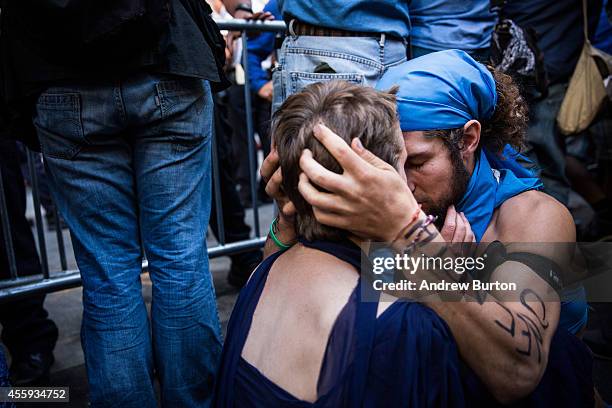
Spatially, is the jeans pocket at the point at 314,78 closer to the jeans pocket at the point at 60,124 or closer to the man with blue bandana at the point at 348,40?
the man with blue bandana at the point at 348,40

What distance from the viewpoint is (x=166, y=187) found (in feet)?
6.77

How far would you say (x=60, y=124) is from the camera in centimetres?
194

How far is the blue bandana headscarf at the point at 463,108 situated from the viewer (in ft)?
6.16

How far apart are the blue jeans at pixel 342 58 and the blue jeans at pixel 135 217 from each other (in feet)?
1.71

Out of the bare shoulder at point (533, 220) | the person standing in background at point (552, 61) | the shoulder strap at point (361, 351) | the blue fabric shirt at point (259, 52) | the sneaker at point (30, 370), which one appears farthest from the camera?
the blue fabric shirt at point (259, 52)

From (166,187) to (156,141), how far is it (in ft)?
0.52

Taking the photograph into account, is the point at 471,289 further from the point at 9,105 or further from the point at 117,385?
the point at 9,105

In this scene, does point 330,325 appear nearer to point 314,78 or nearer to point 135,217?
point 135,217

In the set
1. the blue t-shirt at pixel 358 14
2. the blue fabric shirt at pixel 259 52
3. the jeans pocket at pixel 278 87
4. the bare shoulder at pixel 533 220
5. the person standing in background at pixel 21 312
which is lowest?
the person standing in background at pixel 21 312

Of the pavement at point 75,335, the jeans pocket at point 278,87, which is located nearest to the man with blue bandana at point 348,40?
the jeans pocket at point 278,87

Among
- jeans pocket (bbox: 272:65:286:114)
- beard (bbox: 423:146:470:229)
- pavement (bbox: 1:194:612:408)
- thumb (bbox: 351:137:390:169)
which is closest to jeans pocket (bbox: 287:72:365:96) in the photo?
jeans pocket (bbox: 272:65:286:114)

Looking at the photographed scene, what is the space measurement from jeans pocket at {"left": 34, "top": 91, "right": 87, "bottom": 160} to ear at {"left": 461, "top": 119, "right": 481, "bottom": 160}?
1.21 m

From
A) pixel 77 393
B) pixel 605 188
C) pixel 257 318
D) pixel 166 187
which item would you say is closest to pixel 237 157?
pixel 605 188

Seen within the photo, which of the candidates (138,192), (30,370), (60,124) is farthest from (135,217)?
(30,370)
